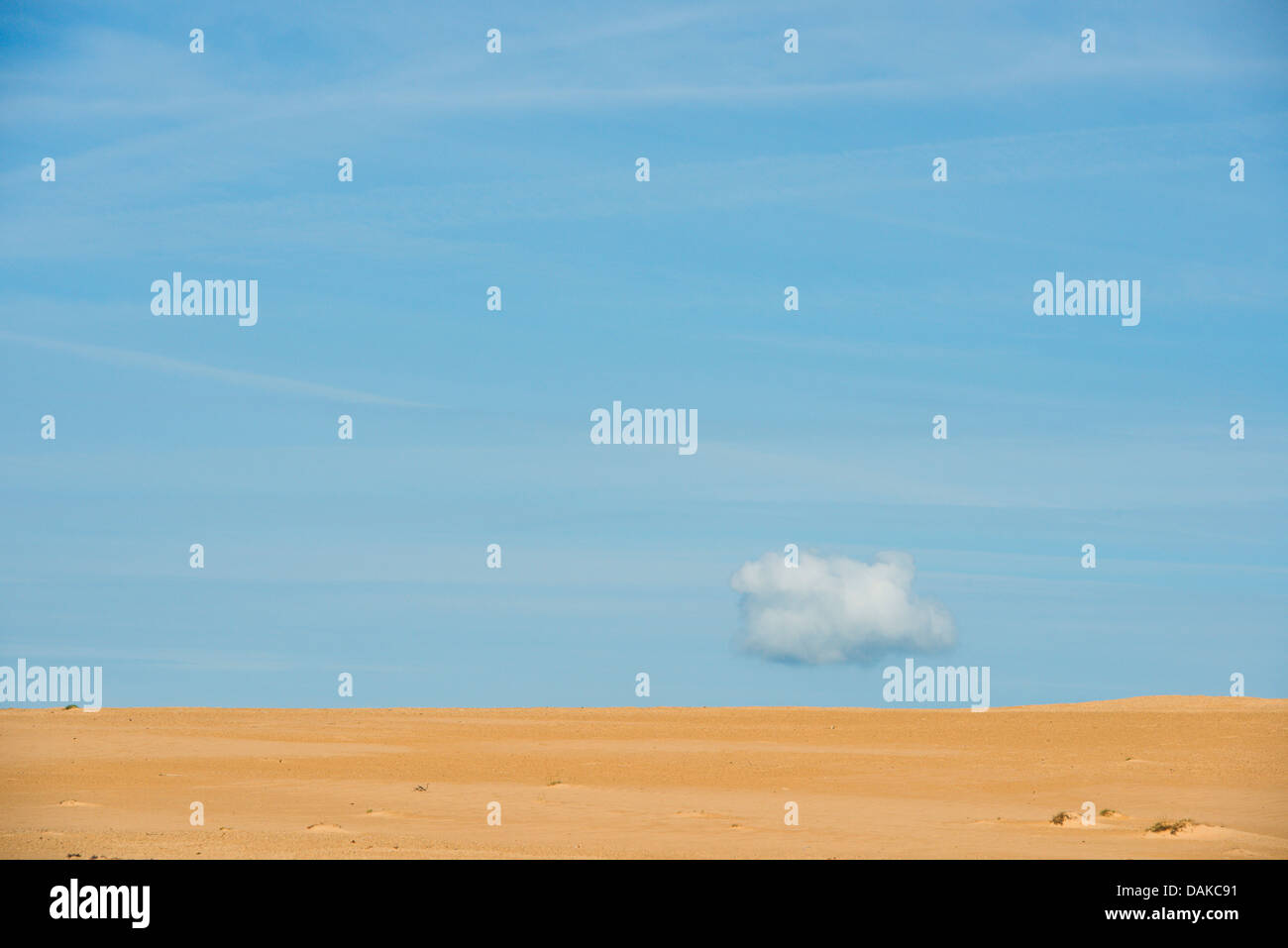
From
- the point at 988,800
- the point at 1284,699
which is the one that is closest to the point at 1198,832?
the point at 988,800

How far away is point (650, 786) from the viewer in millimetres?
37094

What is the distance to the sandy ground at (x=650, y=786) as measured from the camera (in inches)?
1009

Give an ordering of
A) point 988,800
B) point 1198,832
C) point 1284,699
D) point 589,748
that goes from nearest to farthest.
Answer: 1. point 1198,832
2. point 988,800
3. point 589,748
4. point 1284,699

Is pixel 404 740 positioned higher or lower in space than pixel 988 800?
higher

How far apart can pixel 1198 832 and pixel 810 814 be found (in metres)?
7.69

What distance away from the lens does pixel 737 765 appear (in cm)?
4222

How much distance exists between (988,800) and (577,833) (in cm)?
1130

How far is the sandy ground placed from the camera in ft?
84.1
